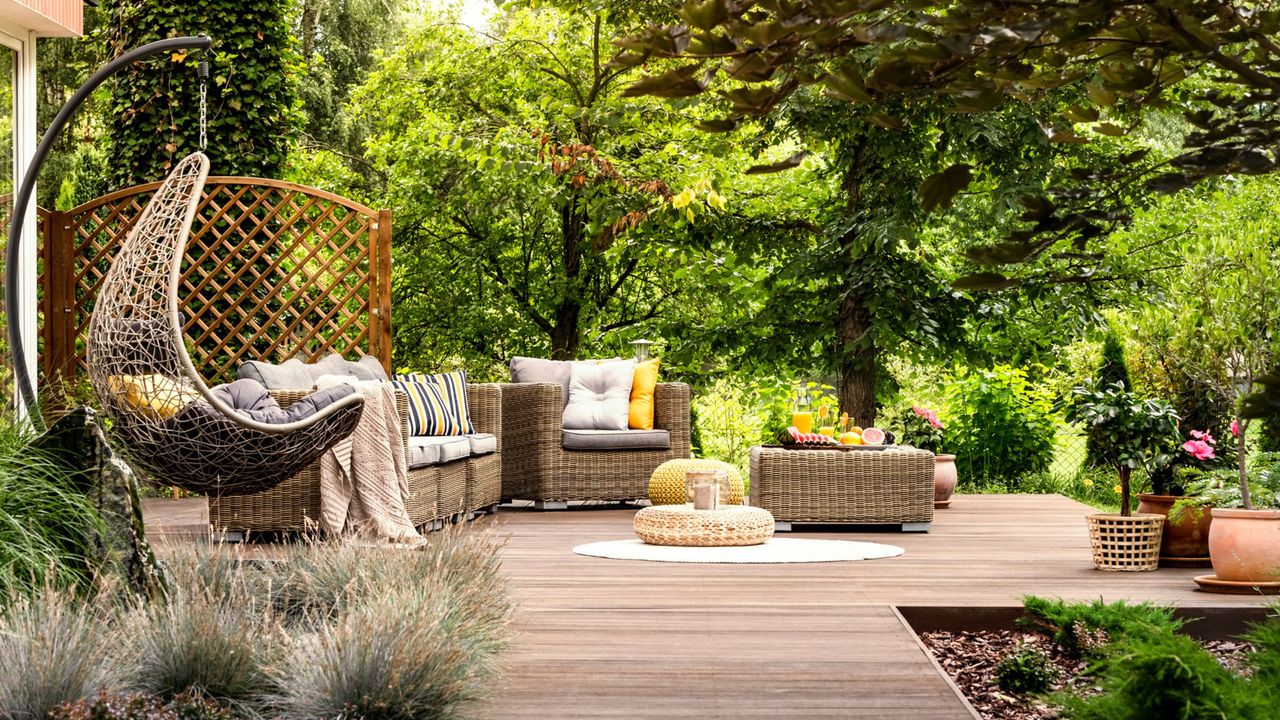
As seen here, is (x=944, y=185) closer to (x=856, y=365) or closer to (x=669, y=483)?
(x=669, y=483)

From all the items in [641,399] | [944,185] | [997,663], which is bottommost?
[997,663]

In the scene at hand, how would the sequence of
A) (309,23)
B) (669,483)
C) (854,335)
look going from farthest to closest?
(309,23)
(854,335)
(669,483)

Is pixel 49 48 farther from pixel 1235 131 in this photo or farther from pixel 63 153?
pixel 1235 131

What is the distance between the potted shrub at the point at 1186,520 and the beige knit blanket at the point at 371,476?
2.82m

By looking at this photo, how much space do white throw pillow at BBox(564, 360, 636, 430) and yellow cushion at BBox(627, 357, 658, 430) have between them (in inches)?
1.4

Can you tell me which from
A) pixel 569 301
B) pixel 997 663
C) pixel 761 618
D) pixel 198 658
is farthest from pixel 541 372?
pixel 198 658

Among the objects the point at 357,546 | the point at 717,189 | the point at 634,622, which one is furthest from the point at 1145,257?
the point at 357,546

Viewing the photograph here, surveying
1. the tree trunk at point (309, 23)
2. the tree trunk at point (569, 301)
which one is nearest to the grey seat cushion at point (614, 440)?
the tree trunk at point (569, 301)

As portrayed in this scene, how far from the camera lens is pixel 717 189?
28.6 feet

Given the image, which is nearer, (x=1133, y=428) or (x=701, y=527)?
(x=1133, y=428)

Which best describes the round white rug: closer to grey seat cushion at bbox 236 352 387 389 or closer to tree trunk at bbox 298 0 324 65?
grey seat cushion at bbox 236 352 387 389

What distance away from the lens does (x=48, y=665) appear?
219 centimetres

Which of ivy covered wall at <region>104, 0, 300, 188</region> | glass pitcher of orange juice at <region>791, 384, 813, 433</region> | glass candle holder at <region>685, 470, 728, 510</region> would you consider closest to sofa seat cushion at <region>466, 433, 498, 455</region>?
glass candle holder at <region>685, 470, 728, 510</region>

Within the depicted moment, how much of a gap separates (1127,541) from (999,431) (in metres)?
4.21
